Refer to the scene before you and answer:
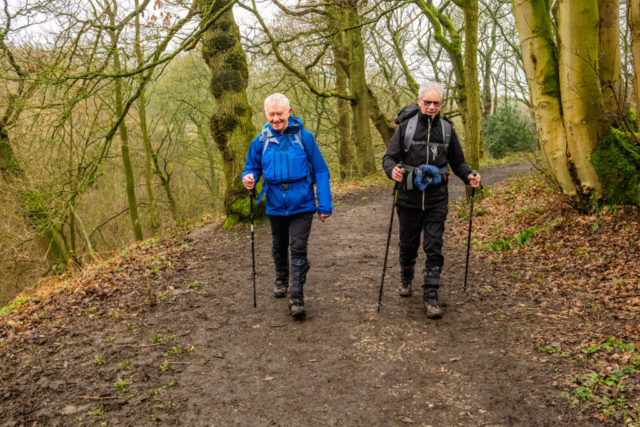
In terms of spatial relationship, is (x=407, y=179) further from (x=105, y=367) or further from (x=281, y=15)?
(x=281, y=15)

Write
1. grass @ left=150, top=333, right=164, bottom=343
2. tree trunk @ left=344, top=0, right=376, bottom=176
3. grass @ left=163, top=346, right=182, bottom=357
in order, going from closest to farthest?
grass @ left=163, top=346, right=182, bottom=357 → grass @ left=150, top=333, right=164, bottom=343 → tree trunk @ left=344, top=0, right=376, bottom=176

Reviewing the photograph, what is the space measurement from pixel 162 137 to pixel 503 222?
19189 mm

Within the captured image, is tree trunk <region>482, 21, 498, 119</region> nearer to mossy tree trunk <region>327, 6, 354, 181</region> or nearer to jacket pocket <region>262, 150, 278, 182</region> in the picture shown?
mossy tree trunk <region>327, 6, 354, 181</region>

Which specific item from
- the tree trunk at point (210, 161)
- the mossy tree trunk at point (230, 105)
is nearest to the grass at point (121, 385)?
the mossy tree trunk at point (230, 105)

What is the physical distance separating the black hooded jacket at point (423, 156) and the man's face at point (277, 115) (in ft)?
3.68

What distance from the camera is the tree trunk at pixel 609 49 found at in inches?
260

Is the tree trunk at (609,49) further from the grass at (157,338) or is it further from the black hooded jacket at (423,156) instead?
the grass at (157,338)

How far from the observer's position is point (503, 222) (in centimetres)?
829

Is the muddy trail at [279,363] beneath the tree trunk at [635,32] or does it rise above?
beneath

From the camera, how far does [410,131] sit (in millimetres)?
4828

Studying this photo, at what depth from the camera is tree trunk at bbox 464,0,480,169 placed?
32.9 feet

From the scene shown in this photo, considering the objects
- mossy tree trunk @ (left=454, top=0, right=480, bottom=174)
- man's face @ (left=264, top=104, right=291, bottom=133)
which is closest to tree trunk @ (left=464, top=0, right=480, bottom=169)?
mossy tree trunk @ (left=454, top=0, right=480, bottom=174)

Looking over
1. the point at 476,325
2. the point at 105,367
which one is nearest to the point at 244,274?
the point at 105,367

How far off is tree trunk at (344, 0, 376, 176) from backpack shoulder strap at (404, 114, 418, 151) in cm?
1259
